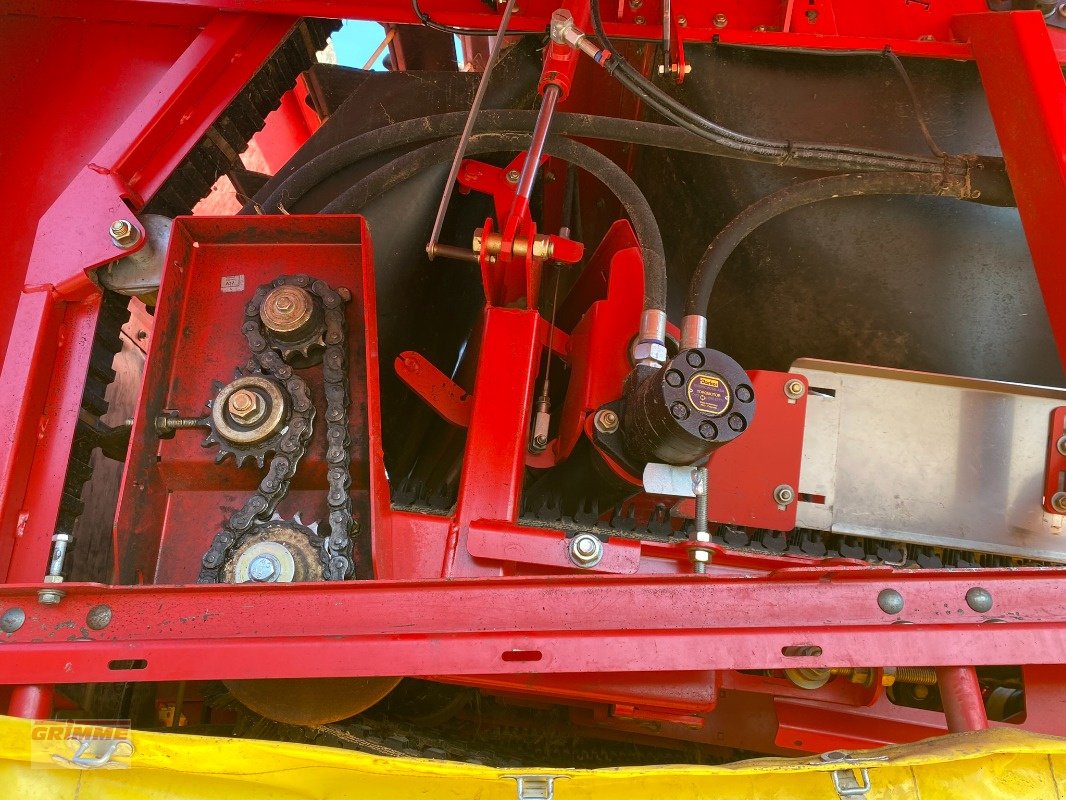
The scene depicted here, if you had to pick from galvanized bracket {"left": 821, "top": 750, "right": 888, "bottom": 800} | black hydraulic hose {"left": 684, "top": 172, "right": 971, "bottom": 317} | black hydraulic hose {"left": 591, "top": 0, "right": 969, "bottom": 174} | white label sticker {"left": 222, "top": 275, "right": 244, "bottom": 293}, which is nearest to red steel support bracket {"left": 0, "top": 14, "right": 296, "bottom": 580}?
white label sticker {"left": 222, "top": 275, "right": 244, "bottom": 293}

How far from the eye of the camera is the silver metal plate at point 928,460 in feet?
5.61

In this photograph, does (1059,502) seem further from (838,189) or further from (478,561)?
(478,561)

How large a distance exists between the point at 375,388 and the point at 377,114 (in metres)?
1.03

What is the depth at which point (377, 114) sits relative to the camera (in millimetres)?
2070

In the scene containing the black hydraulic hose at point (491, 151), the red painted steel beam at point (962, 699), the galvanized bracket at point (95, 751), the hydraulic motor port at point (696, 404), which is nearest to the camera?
the galvanized bracket at point (95, 751)

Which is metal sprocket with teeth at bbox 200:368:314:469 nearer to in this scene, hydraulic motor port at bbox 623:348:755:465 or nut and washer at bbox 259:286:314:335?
nut and washer at bbox 259:286:314:335

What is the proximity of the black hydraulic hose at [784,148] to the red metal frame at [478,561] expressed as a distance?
0.15 m

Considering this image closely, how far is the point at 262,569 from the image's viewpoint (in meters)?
1.29

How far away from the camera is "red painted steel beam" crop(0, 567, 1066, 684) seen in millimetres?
1085

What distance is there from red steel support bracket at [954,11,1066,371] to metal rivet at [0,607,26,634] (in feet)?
6.17

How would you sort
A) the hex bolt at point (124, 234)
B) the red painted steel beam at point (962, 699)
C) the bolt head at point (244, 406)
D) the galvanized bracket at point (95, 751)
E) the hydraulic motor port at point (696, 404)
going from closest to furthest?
the galvanized bracket at point (95, 751) → the red painted steel beam at point (962, 699) → the hydraulic motor port at point (696, 404) → the bolt head at point (244, 406) → the hex bolt at point (124, 234)

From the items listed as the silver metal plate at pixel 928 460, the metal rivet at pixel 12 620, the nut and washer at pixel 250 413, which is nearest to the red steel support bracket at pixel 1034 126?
the silver metal plate at pixel 928 460

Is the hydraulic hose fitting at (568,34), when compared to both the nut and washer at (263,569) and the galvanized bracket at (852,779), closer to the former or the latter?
the nut and washer at (263,569)

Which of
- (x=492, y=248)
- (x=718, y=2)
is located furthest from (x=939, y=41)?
(x=492, y=248)
